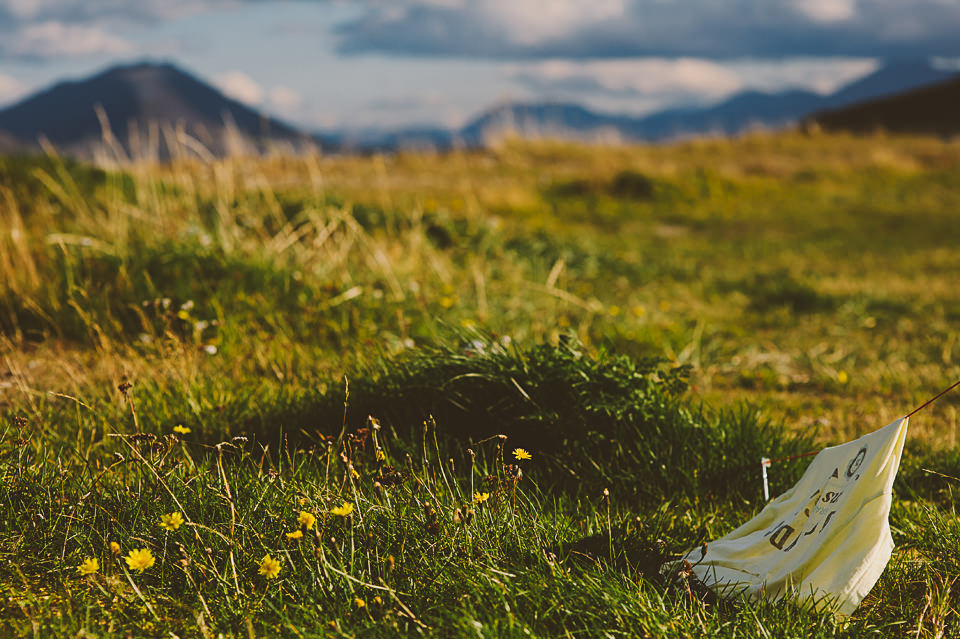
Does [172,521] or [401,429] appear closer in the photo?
[172,521]

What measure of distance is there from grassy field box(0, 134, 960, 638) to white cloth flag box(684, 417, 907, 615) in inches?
3.3

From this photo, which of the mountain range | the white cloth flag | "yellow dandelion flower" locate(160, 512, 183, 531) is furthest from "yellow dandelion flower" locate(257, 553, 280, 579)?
the mountain range

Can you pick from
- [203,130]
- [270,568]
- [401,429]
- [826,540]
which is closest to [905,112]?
[203,130]

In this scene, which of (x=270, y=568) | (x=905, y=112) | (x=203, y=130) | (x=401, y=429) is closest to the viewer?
(x=270, y=568)

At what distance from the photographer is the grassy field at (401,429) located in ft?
5.98

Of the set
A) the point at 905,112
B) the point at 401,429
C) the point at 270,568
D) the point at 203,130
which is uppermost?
the point at 203,130

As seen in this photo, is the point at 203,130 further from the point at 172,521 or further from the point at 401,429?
the point at 172,521

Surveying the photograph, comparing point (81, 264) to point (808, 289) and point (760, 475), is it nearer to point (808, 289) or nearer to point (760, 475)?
point (760, 475)

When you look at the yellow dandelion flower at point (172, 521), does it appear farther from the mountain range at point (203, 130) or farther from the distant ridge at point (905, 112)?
the distant ridge at point (905, 112)

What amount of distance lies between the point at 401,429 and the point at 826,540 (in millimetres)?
1630

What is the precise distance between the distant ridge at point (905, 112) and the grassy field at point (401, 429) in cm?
4205

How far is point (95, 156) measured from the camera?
582 cm

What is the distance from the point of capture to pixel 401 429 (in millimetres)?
2887

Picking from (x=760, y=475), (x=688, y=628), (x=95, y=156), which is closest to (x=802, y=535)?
(x=688, y=628)
